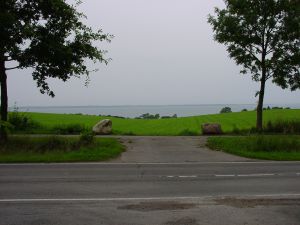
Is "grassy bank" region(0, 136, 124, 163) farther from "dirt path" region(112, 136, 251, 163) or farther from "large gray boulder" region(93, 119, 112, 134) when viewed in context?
"large gray boulder" region(93, 119, 112, 134)

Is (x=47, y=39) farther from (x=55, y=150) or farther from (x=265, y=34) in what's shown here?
(x=265, y=34)

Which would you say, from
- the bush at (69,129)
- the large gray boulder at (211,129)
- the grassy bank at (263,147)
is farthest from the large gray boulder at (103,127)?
the grassy bank at (263,147)

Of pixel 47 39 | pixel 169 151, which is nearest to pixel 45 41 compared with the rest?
pixel 47 39

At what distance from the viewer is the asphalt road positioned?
863 cm

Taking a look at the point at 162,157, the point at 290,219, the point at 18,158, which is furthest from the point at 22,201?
the point at 162,157

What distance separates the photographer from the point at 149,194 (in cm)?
1102

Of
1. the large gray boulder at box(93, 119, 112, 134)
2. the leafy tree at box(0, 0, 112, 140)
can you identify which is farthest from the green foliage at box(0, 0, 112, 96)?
the large gray boulder at box(93, 119, 112, 134)

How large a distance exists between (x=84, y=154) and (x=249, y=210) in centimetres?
1103

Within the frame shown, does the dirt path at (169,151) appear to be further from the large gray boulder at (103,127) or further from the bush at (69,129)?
the bush at (69,129)

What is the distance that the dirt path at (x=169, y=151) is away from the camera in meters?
18.9

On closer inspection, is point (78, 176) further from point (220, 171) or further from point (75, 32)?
point (75, 32)

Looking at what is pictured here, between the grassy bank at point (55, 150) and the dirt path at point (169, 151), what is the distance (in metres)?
0.85

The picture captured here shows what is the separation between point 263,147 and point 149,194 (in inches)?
454

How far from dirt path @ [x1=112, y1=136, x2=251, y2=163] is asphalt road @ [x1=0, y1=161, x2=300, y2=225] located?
2.13 meters
